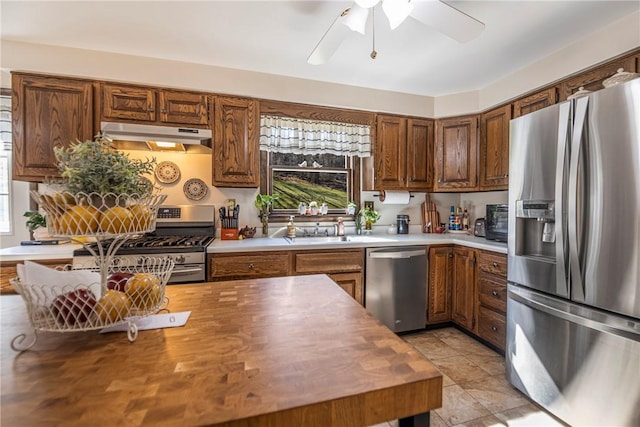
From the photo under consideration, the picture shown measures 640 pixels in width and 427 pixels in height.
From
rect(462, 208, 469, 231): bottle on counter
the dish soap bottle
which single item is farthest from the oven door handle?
rect(462, 208, 469, 231): bottle on counter

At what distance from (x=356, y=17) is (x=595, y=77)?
5.98ft

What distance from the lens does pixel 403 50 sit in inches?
87.6

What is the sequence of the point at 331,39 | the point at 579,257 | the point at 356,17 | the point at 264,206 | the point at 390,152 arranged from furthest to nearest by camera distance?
the point at 390,152, the point at 264,206, the point at 331,39, the point at 579,257, the point at 356,17

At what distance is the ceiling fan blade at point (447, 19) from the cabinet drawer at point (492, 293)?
1.87m

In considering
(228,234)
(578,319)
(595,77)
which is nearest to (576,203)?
(578,319)

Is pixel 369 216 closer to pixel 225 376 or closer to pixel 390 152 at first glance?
pixel 390 152

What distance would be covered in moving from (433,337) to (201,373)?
2.66 m

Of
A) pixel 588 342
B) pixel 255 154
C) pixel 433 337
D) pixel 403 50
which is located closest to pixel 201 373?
pixel 588 342

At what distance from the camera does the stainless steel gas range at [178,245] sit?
200cm

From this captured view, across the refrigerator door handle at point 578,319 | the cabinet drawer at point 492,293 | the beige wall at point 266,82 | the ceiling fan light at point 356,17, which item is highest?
the beige wall at point 266,82

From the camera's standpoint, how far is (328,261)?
98.7 inches

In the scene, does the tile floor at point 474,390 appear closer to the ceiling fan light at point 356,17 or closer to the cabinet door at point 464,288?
the cabinet door at point 464,288

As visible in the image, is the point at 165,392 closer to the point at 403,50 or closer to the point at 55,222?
the point at 55,222

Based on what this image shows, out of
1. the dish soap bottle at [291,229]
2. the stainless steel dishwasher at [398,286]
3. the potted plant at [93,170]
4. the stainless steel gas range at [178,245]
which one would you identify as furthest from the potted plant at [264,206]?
the potted plant at [93,170]
